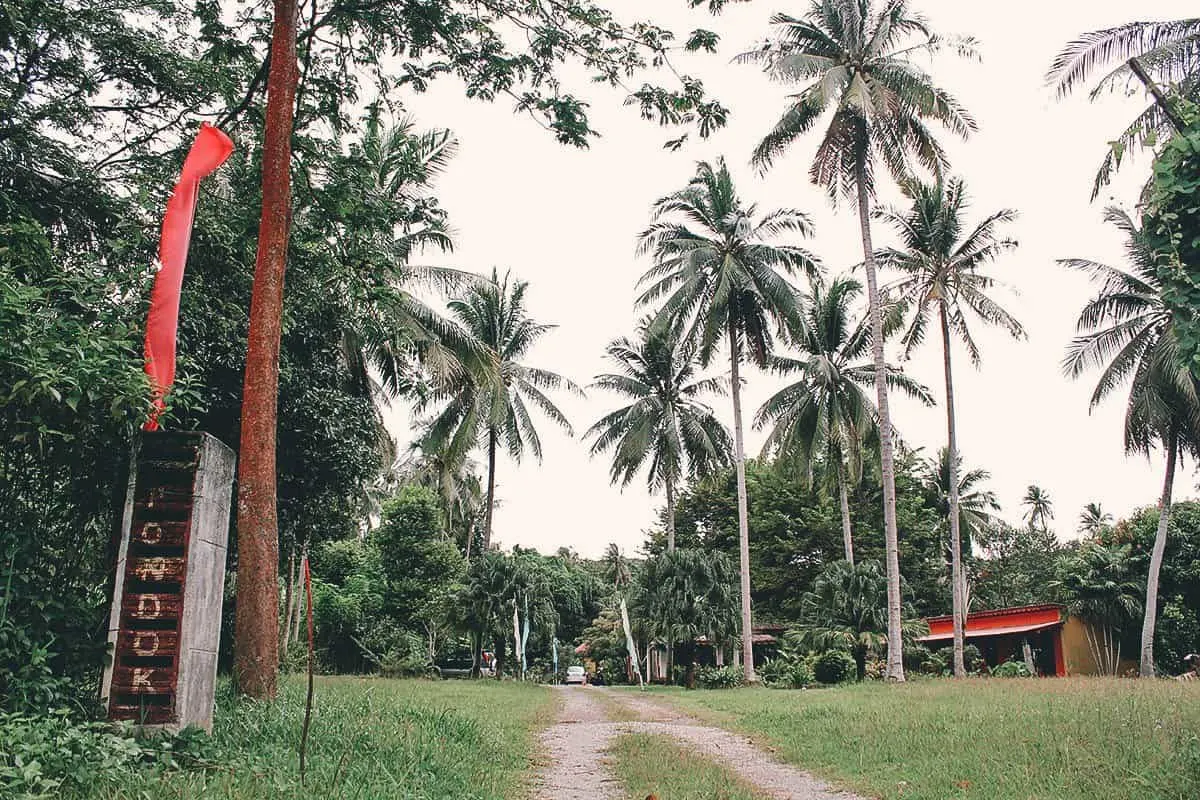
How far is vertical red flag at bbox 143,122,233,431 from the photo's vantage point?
555 cm

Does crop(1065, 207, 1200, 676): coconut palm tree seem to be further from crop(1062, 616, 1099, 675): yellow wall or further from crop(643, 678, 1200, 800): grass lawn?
crop(643, 678, 1200, 800): grass lawn

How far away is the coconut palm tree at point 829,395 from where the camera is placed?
28.9 meters

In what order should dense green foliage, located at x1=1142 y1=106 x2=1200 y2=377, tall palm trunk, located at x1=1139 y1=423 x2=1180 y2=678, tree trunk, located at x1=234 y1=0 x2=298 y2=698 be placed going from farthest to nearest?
tall palm trunk, located at x1=1139 y1=423 x2=1180 y2=678, tree trunk, located at x1=234 y1=0 x2=298 y2=698, dense green foliage, located at x1=1142 y1=106 x2=1200 y2=377

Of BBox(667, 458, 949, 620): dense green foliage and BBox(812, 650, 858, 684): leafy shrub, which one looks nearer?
BBox(812, 650, 858, 684): leafy shrub

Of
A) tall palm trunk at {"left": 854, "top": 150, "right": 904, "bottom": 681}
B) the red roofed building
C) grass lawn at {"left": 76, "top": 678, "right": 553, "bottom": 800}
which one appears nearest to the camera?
A: grass lawn at {"left": 76, "top": 678, "right": 553, "bottom": 800}

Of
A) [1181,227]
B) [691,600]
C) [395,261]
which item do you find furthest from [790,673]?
[1181,227]

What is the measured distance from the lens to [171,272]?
579 cm

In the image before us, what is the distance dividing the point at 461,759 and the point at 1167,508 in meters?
23.1

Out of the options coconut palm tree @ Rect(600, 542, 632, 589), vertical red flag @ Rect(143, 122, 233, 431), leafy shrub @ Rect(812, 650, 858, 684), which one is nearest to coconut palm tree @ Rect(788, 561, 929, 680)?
leafy shrub @ Rect(812, 650, 858, 684)

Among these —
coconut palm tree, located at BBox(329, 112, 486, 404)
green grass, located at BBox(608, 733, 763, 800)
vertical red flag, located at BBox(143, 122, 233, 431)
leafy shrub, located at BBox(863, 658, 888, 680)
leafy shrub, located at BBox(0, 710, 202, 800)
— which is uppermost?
coconut palm tree, located at BBox(329, 112, 486, 404)

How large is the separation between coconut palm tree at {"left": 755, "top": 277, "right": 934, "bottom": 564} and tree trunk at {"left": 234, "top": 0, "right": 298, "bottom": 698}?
896 inches

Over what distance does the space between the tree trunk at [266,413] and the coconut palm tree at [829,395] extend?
2277cm

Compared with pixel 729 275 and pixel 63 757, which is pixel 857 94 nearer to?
pixel 729 275

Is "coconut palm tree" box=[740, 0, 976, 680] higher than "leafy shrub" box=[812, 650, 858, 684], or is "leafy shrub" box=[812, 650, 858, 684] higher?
"coconut palm tree" box=[740, 0, 976, 680]
